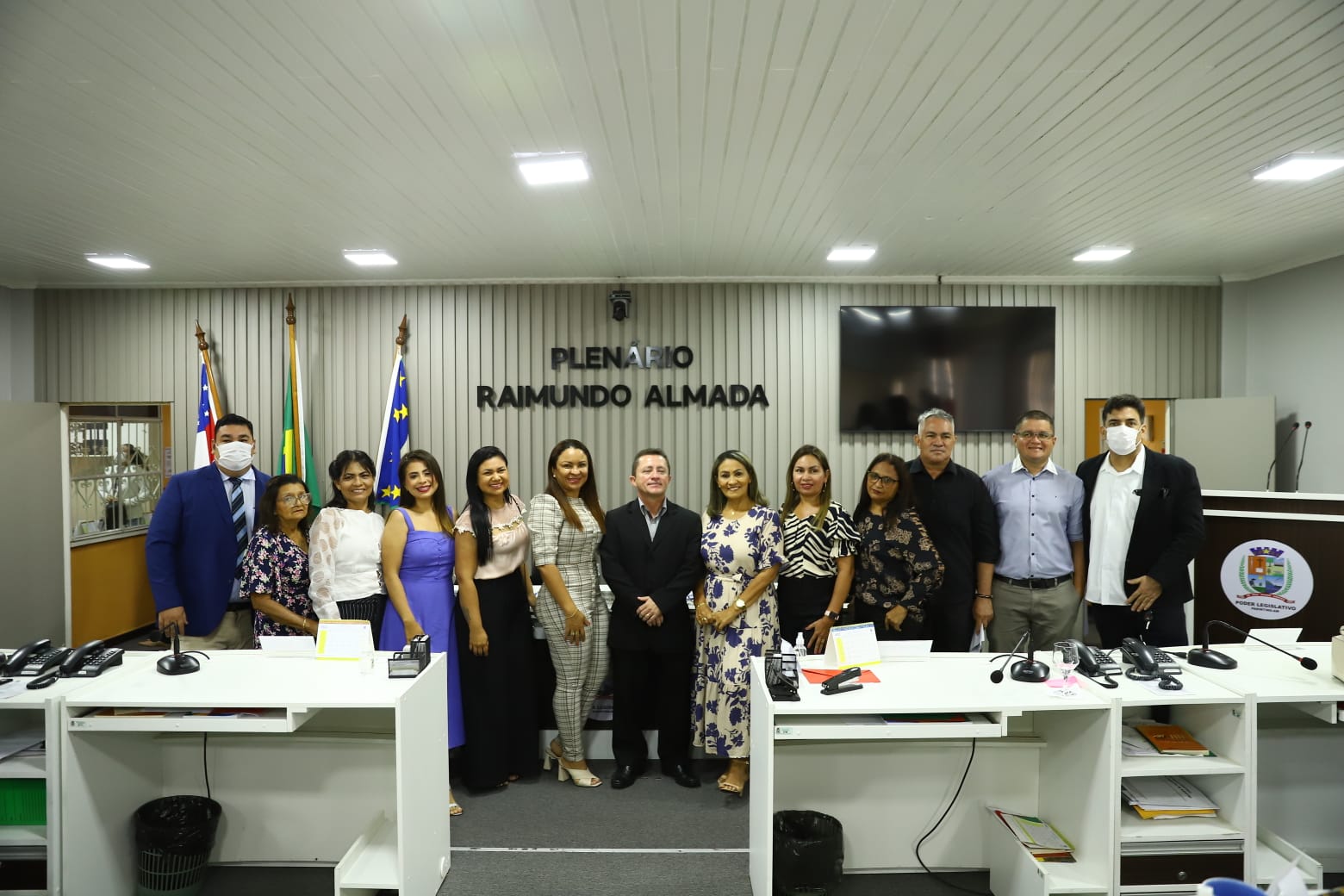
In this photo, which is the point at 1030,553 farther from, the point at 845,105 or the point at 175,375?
the point at 175,375

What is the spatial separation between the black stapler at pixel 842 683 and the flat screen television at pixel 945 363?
11.9 ft

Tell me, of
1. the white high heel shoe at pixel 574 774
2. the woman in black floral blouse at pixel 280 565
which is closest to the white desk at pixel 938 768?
the white high heel shoe at pixel 574 774

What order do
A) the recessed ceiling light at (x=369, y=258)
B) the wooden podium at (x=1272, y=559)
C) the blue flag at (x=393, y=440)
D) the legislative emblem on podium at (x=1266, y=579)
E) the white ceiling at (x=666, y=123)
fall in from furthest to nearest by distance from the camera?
the blue flag at (x=393, y=440)
the recessed ceiling light at (x=369, y=258)
the legislative emblem on podium at (x=1266, y=579)
the wooden podium at (x=1272, y=559)
the white ceiling at (x=666, y=123)

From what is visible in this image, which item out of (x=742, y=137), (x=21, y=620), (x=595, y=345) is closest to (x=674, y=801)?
(x=742, y=137)

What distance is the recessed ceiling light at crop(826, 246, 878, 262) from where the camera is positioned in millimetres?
4852

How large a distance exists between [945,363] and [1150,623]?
2830 millimetres

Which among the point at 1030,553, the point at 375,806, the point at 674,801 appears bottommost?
the point at 674,801

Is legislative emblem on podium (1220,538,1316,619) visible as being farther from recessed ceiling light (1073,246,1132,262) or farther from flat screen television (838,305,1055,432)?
recessed ceiling light (1073,246,1132,262)

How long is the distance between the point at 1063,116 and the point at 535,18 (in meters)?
1.97

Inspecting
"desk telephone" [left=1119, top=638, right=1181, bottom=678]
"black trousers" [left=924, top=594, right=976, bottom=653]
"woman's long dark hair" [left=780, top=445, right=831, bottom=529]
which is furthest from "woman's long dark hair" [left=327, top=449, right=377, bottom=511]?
"desk telephone" [left=1119, top=638, right=1181, bottom=678]

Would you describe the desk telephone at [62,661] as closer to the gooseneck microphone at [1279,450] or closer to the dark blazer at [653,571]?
the dark blazer at [653,571]

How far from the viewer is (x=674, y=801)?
3314 mm

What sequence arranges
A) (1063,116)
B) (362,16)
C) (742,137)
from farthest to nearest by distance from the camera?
(742,137) < (1063,116) < (362,16)

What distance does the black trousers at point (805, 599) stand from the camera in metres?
3.35
